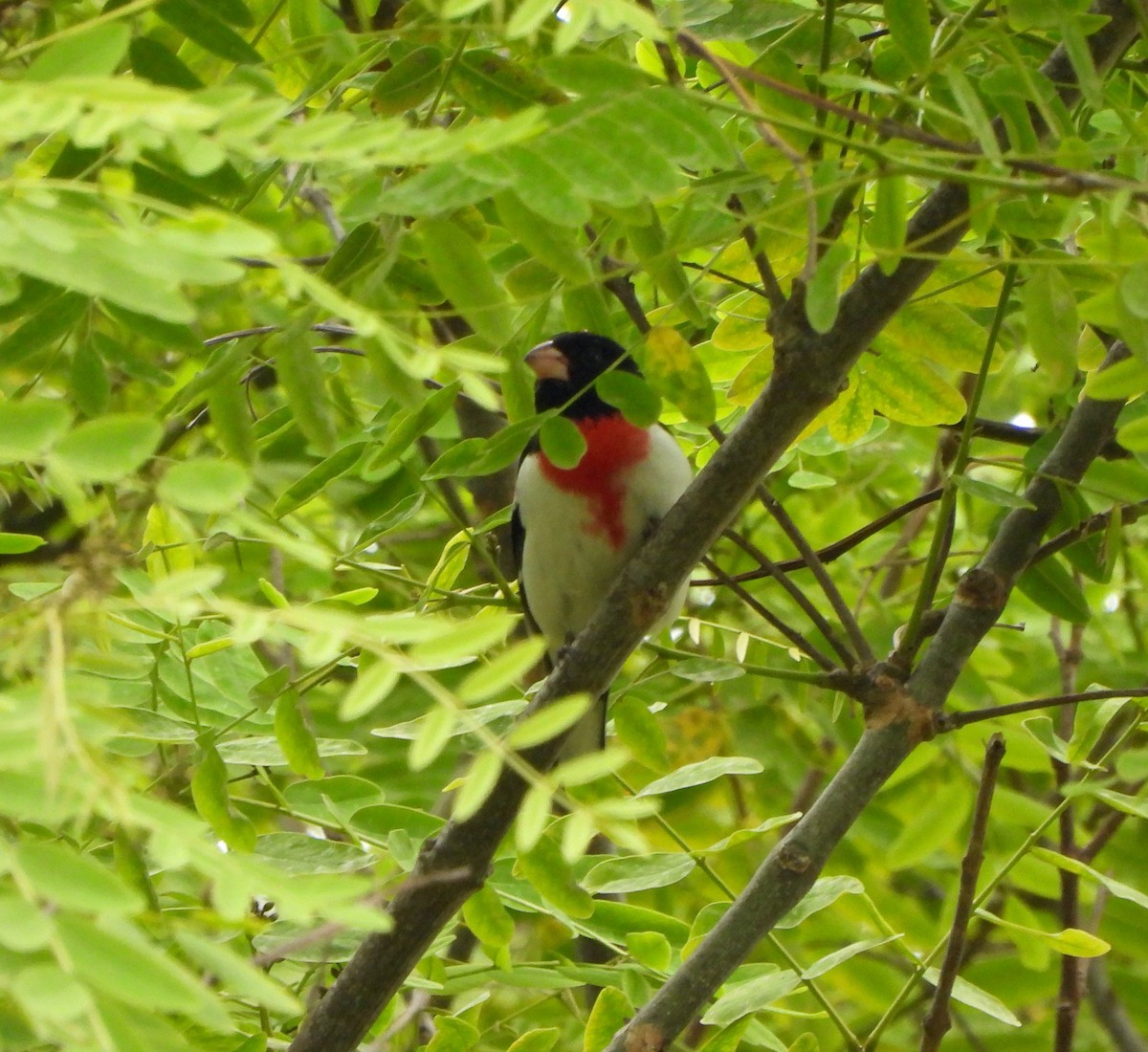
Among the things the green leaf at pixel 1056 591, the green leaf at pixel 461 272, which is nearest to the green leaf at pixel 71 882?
the green leaf at pixel 461 272

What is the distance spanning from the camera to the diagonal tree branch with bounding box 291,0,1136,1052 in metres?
2.14

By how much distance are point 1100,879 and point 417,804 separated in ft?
7.88

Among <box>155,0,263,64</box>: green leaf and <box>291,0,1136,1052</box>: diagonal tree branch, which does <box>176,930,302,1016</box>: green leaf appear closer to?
<box>291,0,1136,1052</box>: diagonal tree branch

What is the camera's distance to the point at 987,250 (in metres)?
3.12

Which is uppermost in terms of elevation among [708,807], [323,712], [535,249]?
[535,249]

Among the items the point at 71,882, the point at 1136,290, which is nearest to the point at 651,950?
the point at 1136,290

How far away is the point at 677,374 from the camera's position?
2232 millimetres

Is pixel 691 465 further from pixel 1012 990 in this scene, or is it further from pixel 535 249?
pixel 535 249

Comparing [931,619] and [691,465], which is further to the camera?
[691,465]

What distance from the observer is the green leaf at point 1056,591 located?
110 inches

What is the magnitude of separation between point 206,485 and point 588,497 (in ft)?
7.68

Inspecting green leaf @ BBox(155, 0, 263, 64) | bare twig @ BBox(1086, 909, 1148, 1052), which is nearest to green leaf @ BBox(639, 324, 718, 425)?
green leaf @ BBox(155, 0, 263, 64)

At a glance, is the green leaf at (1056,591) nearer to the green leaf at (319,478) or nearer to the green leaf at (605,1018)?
the green leaf at (605,1018)

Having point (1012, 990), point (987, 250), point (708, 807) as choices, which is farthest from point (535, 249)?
point (708, 807)
